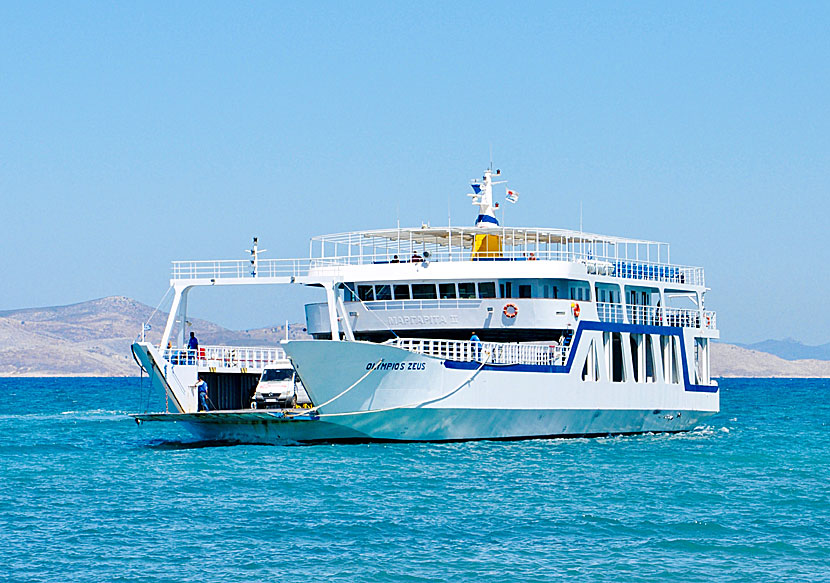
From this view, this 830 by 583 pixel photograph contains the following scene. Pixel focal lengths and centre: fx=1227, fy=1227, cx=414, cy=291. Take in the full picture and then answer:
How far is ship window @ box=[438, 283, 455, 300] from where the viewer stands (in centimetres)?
3419

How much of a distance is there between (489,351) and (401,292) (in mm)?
4072

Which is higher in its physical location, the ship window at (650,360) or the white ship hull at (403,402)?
the ship window at (650,360)

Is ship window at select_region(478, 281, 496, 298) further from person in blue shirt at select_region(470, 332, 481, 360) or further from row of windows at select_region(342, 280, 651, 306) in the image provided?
person in blue shirt at select_region(470, 332, 481, 360)

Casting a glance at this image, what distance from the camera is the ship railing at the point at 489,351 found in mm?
30875

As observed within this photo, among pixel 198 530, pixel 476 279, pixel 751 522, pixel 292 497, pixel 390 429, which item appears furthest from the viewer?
pixel 476 279

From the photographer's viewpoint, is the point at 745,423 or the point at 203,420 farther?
the point at 745,423

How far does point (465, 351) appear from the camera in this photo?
3262cm

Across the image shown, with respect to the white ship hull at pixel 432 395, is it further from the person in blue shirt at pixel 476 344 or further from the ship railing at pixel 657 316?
the ship railing at pixel 657 316

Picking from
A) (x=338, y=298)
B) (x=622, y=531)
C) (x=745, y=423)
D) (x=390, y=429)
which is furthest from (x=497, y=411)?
(x=745, y=423)

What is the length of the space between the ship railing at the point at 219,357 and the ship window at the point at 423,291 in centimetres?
406

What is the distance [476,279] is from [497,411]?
398 centimetres

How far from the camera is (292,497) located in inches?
933

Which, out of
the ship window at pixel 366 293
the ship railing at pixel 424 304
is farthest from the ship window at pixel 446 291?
the ship window at pixel 366 293

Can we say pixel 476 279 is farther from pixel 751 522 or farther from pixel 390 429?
pixel 751 522
